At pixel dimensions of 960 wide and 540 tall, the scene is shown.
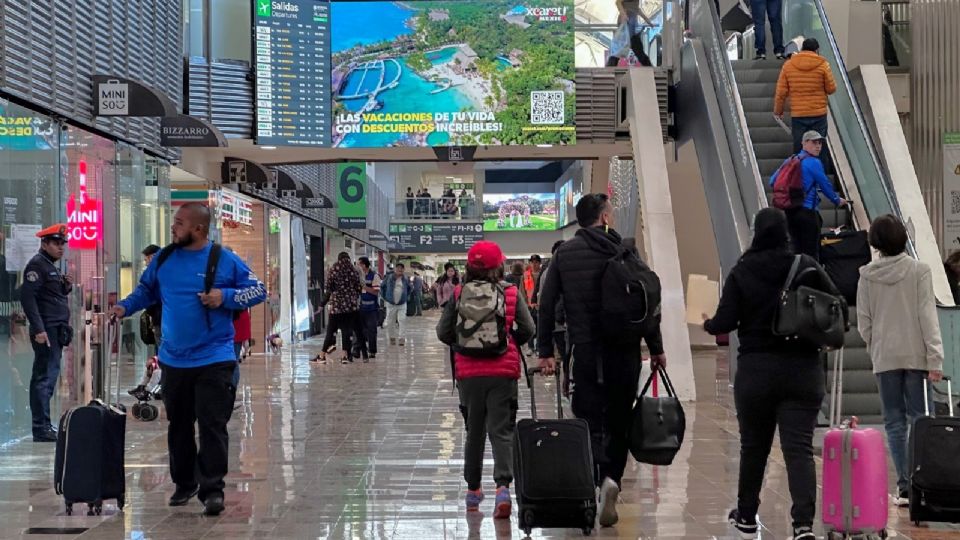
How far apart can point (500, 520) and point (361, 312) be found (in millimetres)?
14926

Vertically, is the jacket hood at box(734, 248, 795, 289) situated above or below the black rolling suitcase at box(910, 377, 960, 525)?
above

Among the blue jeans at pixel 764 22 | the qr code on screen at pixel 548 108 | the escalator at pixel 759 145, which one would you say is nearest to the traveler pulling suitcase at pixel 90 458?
the escalator at pixel 759 145

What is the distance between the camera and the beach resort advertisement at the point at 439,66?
1923 centimetres

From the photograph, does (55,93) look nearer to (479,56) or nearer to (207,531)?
(207,531)

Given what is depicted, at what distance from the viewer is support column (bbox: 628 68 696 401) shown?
1262 cm

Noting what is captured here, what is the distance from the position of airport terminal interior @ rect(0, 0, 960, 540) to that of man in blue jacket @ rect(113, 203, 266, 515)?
0.06 ft

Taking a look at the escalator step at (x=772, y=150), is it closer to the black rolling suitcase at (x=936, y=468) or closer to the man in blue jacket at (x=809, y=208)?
the man in blue jacket at (x=809, y=208)

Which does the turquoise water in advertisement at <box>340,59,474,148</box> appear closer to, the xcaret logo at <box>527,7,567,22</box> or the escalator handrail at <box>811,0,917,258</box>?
the xcaret logo at <box>527,7,567,22</box>

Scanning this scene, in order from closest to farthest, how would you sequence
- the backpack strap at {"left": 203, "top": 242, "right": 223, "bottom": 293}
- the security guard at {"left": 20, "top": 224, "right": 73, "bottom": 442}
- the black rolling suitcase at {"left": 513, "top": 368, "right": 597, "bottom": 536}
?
the black rolling suitcase at {"left": 513, "top": 368, "right": 597, "bottom": 536}
the backpack strap at {"left": 203, "top": 242, "right": 223, "bottom": 293}
the security guard at {"left": 20, "top": 224, "right": 73, "bottom": 442}

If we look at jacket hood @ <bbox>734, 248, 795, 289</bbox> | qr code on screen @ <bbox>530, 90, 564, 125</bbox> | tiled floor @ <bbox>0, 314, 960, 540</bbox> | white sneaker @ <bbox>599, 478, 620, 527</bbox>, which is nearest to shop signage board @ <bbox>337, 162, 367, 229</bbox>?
qr code on screen @ <bbox>530, 90, 564, 125</bbox>

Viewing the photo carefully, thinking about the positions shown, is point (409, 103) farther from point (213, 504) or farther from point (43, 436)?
point (213, 504)

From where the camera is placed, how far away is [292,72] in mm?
19016

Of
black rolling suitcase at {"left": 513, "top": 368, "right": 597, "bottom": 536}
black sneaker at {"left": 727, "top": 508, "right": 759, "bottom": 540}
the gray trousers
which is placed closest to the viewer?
black sneaker at {"left": 727, "top": 508, "right": 759, "bottom": 540}

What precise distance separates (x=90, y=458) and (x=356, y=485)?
1.63m
